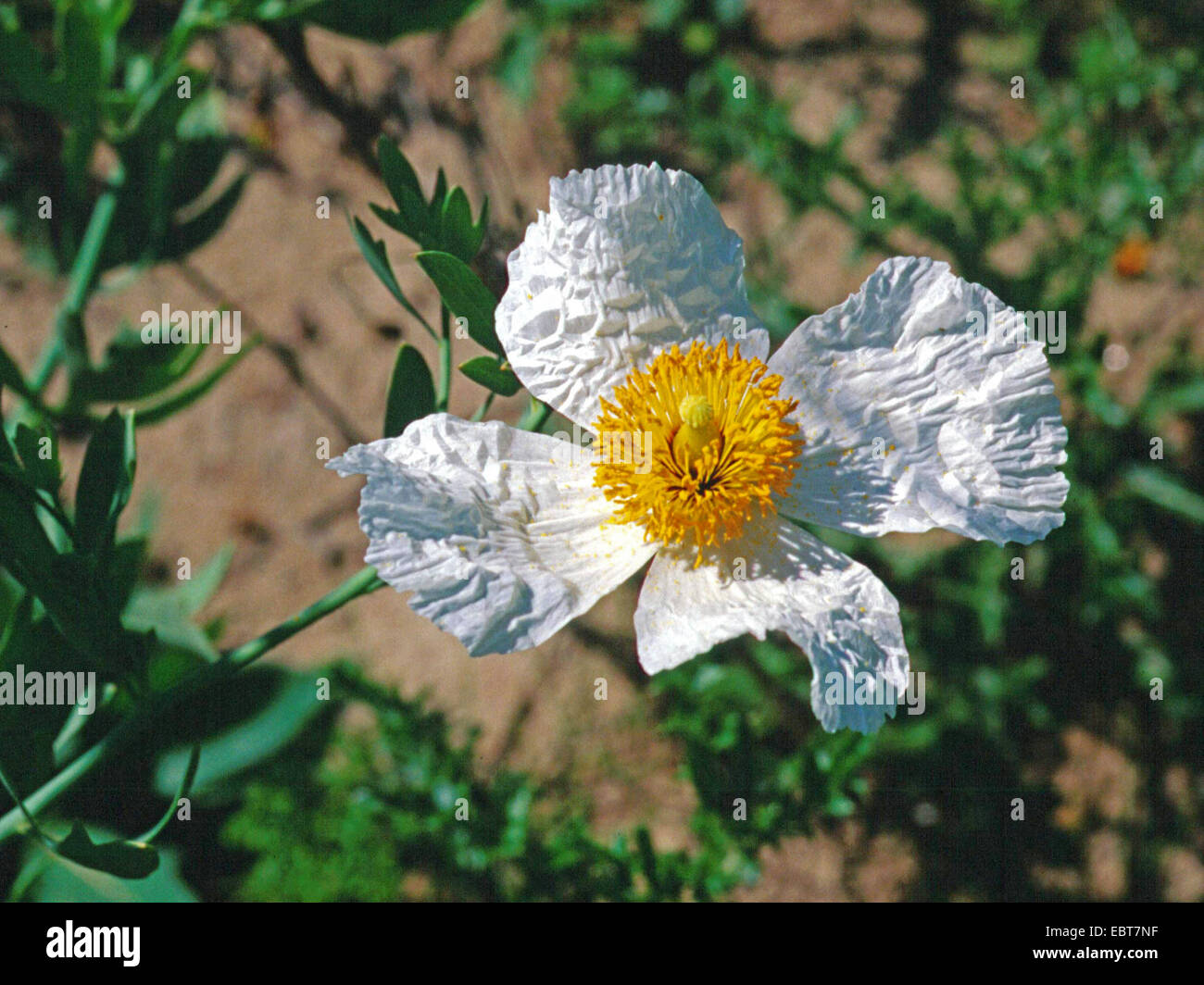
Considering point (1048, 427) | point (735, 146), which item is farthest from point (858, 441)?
point (735, 146)

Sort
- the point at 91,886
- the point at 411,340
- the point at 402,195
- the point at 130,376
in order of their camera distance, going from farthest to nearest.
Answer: the point at 411,340
the point at 130,376
the point at 91,886
the point at 402,195

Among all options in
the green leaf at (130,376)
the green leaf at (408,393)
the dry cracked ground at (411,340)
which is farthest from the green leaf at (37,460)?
the dry cracked ground at (411,340)

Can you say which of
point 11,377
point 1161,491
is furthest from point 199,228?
point 1161,491

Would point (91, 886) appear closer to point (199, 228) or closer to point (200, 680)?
point (200, 680)

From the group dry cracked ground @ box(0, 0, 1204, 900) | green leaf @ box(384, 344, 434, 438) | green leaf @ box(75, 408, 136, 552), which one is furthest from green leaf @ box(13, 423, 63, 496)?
dry cracked ground @ box(0, 0, 1204, 900)

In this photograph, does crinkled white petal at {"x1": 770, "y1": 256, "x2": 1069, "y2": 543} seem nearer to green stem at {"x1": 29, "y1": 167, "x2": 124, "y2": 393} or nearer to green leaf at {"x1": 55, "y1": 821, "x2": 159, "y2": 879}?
green leaf at {"x1": 55, "y1": 821, "x2": 159, "y2": 879}

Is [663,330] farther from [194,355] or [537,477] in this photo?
[194,355]

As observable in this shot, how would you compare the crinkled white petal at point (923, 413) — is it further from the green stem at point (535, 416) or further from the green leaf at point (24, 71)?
the green leaf at point (24, 71)
